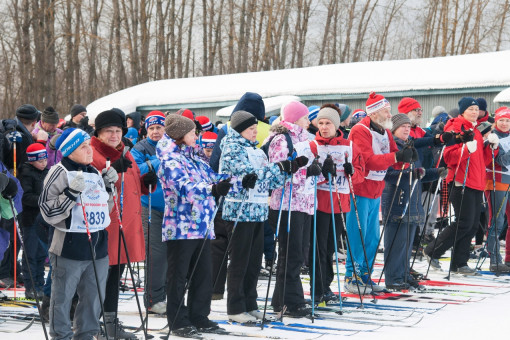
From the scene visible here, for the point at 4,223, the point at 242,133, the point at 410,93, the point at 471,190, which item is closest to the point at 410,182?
the point at 471,190

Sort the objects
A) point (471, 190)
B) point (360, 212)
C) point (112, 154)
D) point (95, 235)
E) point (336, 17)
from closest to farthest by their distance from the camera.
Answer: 1. point (95, 235)
2. point (112, 154)
3. point (360, 212)
4. point (471, 190)
5. point (336, 17)

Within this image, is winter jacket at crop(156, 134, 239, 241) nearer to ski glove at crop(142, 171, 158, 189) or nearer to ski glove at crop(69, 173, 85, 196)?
ski glove at crop(142, 171, 158, 189)

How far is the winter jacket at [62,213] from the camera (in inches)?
179

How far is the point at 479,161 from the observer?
8.20 metres

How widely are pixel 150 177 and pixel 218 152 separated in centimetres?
81

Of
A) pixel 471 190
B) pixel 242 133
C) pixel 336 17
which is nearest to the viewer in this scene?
pixel 242 133

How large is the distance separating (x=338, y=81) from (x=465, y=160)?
10940 mm

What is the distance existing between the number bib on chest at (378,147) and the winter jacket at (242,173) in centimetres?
155

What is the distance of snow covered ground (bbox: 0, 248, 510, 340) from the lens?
5.39m

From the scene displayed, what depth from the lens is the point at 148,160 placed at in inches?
232

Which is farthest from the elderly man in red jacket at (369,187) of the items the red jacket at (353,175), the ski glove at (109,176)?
the ski glove at (109,176)

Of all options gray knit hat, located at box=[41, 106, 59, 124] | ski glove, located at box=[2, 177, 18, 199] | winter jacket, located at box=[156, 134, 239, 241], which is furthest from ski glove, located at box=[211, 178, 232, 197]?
gray knit hat, located at box=[41, 106, 59, 124]

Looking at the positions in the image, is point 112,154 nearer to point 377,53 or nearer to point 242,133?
point 242,133

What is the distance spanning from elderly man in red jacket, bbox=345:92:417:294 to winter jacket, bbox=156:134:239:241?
6.28 feet
